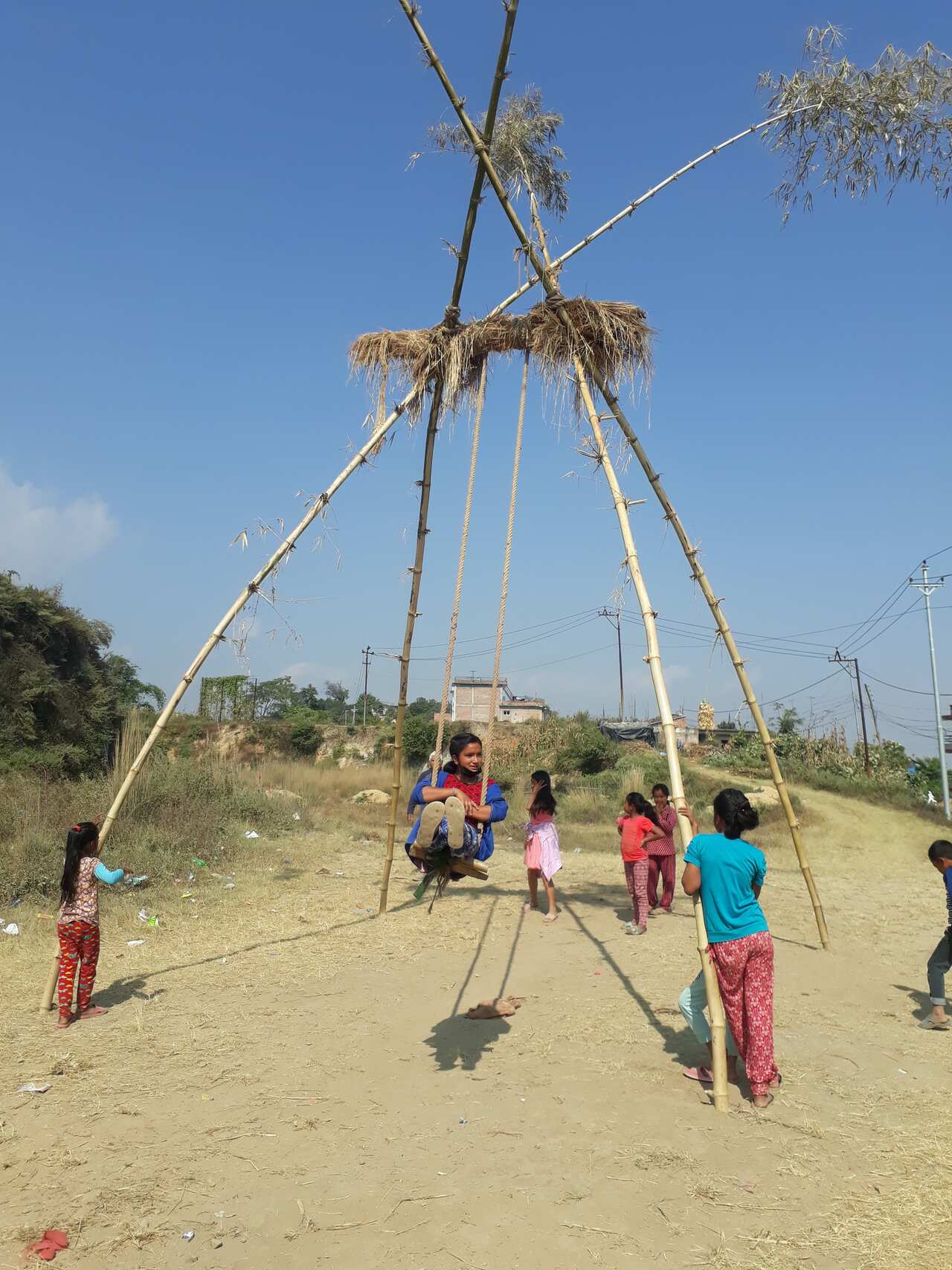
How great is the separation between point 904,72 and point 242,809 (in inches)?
511

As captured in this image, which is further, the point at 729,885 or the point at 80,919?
the point at 80,919

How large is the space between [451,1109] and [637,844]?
4.26 metres

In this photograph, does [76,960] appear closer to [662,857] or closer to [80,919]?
[80,919]

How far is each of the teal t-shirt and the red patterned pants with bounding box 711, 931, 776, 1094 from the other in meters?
0.07

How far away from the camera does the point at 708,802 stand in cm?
2042

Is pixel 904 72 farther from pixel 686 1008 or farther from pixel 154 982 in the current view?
pixel 154 982

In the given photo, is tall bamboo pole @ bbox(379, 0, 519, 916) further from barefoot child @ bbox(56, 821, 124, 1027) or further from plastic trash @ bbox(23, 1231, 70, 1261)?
plastic trash @ bbox(23, 1231, 70, 1261)

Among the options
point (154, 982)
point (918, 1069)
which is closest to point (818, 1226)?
point (918, 1069)

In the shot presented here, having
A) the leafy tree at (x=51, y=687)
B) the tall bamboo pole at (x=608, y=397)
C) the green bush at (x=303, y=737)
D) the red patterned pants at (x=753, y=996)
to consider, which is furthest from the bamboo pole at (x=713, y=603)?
the green bush at (x=303, y=737)

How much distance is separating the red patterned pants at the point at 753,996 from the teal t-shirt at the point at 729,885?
0.07 meters

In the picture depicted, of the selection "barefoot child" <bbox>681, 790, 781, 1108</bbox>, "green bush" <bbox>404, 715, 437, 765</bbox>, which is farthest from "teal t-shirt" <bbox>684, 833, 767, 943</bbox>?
"green bush" <bbox>404, 715, 437, 765</bbox>

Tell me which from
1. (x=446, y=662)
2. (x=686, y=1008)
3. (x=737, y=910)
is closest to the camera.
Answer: (x=737, y=910)

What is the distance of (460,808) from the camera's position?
15.2 feet

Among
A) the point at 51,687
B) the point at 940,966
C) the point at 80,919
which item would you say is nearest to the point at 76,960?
the point at 80,919
